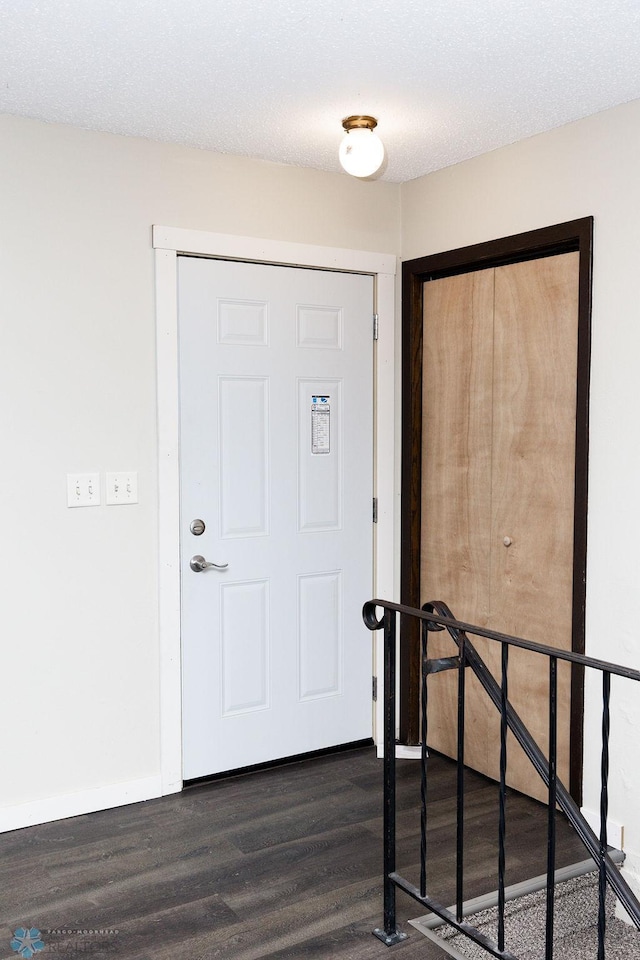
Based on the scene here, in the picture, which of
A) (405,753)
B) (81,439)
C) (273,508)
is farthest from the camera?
(405,753)

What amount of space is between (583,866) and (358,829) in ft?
2.37

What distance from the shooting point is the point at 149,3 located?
2.00 m

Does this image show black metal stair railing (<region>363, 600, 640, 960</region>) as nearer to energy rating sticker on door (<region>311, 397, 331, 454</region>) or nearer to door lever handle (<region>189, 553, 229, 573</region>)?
door lever handle (<region>189, 553, 229, 573</region>)

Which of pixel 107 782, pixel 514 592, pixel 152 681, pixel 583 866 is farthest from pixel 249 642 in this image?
pixel 583 866

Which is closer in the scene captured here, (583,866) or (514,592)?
(583,866)

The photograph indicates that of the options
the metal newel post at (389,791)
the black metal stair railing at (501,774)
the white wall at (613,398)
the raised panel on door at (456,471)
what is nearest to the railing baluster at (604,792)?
the black metal stair railing at (501,774)

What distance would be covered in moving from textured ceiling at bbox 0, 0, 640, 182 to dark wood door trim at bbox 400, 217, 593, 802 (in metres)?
0.37

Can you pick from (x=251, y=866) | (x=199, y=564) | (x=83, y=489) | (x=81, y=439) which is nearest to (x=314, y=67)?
(x=81, y=439)

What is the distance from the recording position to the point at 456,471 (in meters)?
3.43

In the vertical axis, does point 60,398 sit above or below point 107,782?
above

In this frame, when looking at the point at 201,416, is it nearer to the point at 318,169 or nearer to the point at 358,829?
the point at 318,169

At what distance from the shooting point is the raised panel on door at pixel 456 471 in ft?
10.8

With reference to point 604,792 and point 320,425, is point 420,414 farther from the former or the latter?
point 604,792

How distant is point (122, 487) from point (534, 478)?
1448 mm
